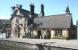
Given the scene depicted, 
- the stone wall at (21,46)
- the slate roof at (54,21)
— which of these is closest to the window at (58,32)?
the slate roof at (54,21)

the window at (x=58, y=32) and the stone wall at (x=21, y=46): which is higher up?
the window at (x=58, y=32)

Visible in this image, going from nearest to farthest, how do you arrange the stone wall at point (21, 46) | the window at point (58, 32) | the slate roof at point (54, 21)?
the stone wall at point (21, 46) → the window at point (58, 32) → the slate roof at point (54, 21)

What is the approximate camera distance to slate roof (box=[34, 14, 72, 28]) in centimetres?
3869

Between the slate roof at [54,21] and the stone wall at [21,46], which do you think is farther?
the slate roof at [54,21]

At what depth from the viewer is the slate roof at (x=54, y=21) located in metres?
38.7

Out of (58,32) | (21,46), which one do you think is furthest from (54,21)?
(21,46)

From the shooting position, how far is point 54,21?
4156cm

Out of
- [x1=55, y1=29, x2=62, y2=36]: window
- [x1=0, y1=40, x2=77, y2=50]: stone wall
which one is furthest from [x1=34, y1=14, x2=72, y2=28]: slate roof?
[x1=0, y1=40, x2=77, y2=50]: stone wall

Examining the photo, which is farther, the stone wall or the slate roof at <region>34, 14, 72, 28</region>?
the slate roof at <region>34, 14, 72, 28</region>

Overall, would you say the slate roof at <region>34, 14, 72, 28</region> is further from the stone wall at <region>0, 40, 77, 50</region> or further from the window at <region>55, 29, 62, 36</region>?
the stone wall at <region>0, 40, 77, 50</region>

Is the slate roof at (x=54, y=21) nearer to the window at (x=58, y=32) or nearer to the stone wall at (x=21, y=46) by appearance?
the window at (x=58, y=32)

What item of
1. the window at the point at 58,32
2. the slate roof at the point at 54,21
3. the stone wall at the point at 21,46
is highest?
the slate roof at the point at 54,21

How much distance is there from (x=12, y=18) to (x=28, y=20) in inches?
230

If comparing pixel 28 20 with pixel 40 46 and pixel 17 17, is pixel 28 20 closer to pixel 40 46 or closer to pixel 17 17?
Result: pixel 17 17
